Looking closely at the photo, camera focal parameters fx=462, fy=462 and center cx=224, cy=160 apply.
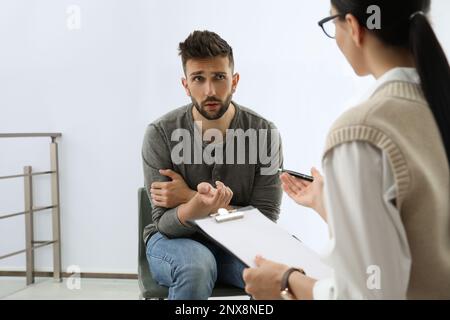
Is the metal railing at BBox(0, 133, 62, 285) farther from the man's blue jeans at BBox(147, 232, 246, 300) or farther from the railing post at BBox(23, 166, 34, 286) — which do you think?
the man's blue jeans at BBox(147, 232, 246, 300)

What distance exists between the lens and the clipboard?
95 centimetres

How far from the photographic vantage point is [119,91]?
285 centimetres

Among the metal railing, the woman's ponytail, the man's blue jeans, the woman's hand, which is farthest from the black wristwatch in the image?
the metal railing

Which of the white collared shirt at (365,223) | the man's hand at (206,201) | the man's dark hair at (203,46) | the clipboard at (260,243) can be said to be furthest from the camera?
the man's dark hair at (203,46)

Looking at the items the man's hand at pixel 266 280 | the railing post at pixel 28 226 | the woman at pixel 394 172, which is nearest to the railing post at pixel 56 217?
the railing post at pixel 28 226

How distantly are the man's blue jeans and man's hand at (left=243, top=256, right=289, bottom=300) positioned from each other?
20.9 inches

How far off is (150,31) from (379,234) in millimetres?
2466

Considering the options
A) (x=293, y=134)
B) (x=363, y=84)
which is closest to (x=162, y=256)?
(x=293, y=134)

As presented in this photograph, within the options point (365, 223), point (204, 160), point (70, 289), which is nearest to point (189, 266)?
point (204, 160)

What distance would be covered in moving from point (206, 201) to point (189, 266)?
0.20 meters

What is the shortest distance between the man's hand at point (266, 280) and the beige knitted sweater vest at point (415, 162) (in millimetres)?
216

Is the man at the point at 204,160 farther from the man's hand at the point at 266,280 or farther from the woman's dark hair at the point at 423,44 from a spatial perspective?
the woman's dark hair at the point at 423,44

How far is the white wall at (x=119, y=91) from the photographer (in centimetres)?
268

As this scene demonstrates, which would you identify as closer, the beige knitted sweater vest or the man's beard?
the beige knitted sweater vest
